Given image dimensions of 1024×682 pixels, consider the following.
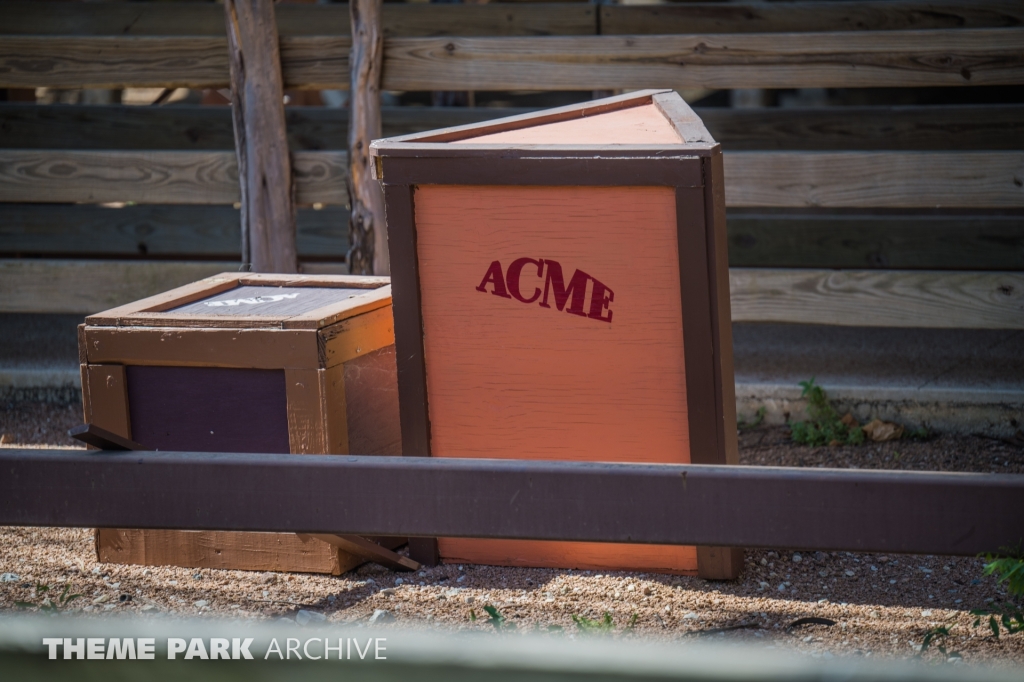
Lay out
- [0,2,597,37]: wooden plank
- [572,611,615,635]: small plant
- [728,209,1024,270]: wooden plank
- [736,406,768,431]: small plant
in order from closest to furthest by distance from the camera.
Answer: [572,611,615,635]: small plant < [736,406,768,431]: small plant < [0,2,597,37]: wooden plank < [728,209,1024,270]: wooden plank

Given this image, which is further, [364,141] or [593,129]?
[364,141]

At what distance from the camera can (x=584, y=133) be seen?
10.2 ft

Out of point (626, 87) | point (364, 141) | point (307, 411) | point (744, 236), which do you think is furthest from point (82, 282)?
point (744, 236)

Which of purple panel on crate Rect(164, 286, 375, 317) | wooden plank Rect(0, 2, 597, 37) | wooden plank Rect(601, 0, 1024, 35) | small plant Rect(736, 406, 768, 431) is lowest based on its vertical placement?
small plant Rect(736, 406, 768, 431)

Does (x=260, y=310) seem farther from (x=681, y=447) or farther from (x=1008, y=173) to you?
(x=1008, y=173)

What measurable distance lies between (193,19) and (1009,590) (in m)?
4.41

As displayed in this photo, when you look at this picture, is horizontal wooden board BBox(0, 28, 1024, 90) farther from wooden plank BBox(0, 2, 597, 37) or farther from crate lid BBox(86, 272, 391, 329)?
crate lid BBox(86, 272, 391, 329)

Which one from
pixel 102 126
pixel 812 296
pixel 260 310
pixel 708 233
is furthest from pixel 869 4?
pixel 102 126

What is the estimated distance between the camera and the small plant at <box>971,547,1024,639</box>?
2.08 m

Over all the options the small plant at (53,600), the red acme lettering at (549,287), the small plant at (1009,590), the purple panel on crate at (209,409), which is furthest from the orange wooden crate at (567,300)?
the small plant at (53,600)

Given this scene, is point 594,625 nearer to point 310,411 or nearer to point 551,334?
point 551,334

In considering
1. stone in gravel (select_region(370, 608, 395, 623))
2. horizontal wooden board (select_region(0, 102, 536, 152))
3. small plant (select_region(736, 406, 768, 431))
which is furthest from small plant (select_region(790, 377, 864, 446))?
horizontal wooden board (select_region(0, 102, 536, 152))

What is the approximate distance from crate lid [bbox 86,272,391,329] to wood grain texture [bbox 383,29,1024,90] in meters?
1.35

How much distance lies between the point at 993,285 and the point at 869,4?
1461 mm
